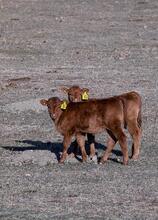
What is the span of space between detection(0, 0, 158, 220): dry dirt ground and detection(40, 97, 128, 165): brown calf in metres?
0.39

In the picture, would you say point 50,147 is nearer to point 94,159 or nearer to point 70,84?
point 94,159

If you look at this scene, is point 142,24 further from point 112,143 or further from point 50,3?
point 112,143

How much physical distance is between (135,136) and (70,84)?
31.5 feet

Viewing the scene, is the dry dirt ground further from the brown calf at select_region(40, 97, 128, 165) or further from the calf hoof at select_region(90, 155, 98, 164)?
the brown calf at select_region(40, 97, 128, 165)

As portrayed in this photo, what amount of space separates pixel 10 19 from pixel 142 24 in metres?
6.02

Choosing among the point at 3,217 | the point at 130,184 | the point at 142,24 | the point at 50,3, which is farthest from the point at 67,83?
the point at 50,3

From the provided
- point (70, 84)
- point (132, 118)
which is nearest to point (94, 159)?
point (132, 118)

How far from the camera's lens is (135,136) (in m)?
16.0

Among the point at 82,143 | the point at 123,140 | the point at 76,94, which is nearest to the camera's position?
the point at 123,140

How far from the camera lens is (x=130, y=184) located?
13.8 metres

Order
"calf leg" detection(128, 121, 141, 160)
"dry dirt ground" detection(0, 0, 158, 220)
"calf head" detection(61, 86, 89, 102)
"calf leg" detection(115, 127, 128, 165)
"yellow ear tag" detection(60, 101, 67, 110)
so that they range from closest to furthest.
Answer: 1. "dry dirt ground" detection(0, 0, 158, 220)
2. "calf leg" detection(115, 127, 128, 165)
3. "yellow ear tag" detection(60, 101, 67, 110)
4. "calf leg" detection(128, 121, 141, 160)
5. "calf head" detection(61, 86, 89, 102)

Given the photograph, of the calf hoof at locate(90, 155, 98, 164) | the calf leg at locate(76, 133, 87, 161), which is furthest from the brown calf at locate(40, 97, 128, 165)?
the calf hoof at locate(90, 155, 98, 164)

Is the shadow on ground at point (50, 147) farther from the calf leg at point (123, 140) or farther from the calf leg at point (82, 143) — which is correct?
the calf leg at point (123, 140)

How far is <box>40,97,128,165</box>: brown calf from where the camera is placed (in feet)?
49.9
